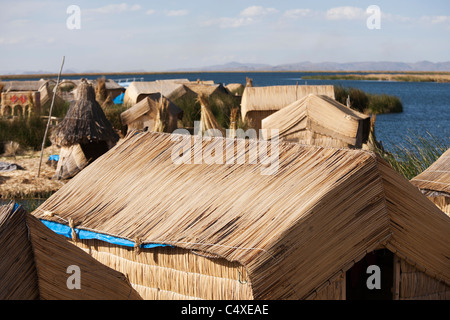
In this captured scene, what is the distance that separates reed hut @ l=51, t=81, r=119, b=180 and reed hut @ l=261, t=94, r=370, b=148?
14.0 feet

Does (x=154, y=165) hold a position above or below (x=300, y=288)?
above

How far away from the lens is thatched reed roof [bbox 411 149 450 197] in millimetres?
6730

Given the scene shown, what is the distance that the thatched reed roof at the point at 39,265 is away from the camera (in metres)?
3.54

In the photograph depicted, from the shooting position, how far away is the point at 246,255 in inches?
183

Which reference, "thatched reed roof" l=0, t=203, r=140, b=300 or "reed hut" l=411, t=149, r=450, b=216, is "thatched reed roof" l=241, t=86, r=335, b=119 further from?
"thatched reed roof" l=0, t=203, r=140, b=300

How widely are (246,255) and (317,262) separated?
0.52m

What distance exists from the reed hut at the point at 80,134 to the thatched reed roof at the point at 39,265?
9772 mm

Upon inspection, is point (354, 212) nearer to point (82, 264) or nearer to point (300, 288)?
point (300, 288)

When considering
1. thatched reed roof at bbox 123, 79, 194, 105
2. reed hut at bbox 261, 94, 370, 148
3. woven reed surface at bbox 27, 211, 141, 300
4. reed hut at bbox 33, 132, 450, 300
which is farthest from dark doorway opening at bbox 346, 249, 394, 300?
thatched reed roof at bbox 123, 79, 194, 105

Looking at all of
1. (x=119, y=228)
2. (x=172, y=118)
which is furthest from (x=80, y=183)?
(x=172, y=118)

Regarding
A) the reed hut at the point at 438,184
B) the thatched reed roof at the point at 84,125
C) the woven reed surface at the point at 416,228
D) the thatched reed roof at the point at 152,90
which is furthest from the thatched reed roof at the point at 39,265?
the thatched reed roof at the point at 152,90

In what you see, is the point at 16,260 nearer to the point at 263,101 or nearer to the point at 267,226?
the point at 267,226
